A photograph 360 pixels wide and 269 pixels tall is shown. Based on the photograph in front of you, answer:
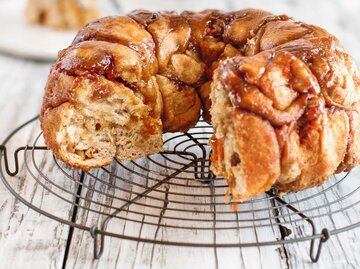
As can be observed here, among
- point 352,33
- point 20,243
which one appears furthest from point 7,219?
point 352,33

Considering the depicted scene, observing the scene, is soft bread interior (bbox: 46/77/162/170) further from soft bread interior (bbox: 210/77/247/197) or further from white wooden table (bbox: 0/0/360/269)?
soft bread interior (bbox: 210/77/247/197)

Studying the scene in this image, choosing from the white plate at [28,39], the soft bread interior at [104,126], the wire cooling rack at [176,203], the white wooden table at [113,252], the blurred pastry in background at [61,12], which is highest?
the blurred pastry in background at [61,12]

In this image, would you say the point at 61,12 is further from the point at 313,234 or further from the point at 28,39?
the point at 313,234

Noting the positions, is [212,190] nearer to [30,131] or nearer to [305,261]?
[305,261]

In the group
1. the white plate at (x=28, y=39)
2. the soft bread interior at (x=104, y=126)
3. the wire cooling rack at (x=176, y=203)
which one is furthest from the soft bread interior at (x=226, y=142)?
the white plate at (x=28, y=39)

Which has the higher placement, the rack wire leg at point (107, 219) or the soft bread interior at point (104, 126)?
the soft bread interior at point (104, 126)

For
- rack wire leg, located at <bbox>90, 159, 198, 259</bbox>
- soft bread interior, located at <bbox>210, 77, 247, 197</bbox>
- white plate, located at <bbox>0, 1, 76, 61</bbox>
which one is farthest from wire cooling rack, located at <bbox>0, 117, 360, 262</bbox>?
white plate, located at <bbox>0, 1, 76, 61</bbox>

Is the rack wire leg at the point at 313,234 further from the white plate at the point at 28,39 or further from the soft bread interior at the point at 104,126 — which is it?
the white plate at the point at 28,39
